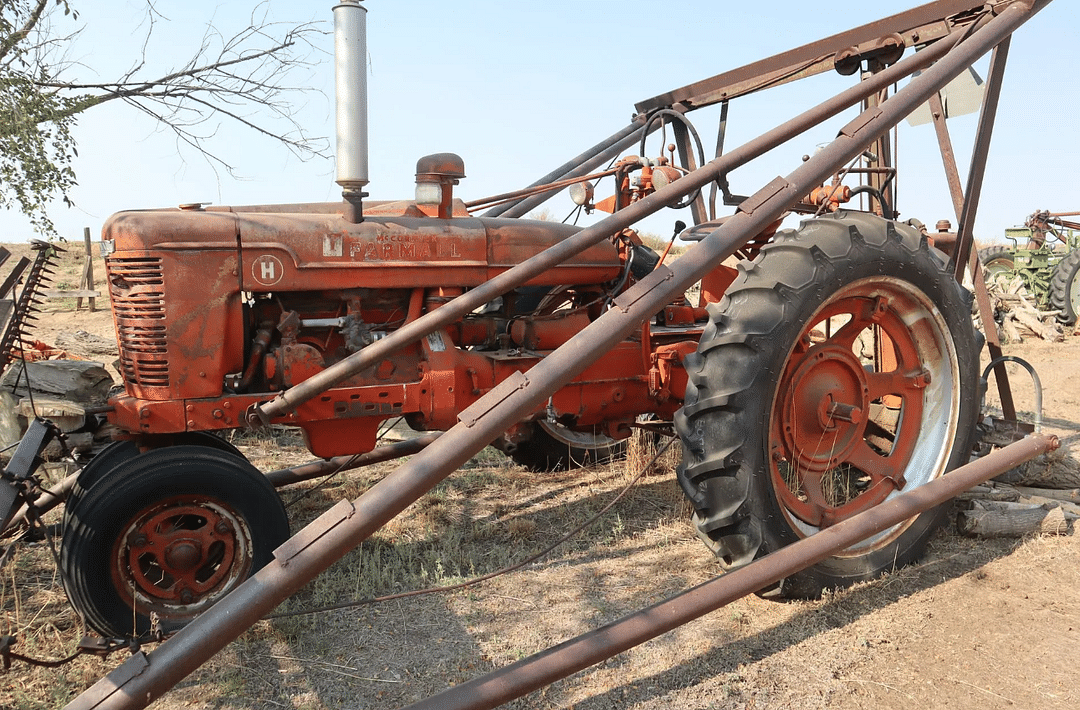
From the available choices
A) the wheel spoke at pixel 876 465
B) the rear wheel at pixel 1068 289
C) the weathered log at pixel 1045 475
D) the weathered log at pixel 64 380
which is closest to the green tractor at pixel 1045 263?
the rear wheel at pixel 1068 289

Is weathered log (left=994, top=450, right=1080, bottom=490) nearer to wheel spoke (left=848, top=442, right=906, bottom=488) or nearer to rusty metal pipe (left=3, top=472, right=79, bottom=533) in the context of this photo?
wheel spoke (left=848, top=442, right=906, bottom=488)

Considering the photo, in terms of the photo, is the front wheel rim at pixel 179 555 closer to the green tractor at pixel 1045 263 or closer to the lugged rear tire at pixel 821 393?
the lugged rear tire at pixel 821 393

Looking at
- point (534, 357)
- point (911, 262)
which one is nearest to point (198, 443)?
point (534, 357)

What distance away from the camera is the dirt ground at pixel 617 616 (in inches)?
101

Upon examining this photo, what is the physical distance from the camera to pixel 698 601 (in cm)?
250

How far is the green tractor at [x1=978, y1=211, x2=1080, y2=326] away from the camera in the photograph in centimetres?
1358

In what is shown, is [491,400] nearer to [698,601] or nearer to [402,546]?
[698,601]

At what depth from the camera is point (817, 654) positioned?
9.11 ft

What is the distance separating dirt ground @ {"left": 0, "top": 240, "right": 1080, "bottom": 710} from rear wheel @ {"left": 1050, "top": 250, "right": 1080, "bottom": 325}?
11861 mm

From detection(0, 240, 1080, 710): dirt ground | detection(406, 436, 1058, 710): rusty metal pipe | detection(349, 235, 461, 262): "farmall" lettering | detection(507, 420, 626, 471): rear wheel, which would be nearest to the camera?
detection(406, 436, 1058, 710): rusty metal pipe

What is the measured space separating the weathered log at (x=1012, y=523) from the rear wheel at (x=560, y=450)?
2.05m

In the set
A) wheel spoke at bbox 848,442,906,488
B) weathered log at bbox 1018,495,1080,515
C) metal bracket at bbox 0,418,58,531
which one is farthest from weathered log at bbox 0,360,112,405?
weathered log at bbox 1018,495,1080,515

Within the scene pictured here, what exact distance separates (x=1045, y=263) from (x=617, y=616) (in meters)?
14.8

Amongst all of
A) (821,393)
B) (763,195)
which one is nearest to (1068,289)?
(821,393)
